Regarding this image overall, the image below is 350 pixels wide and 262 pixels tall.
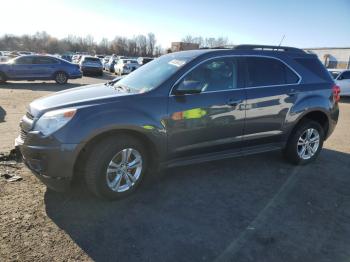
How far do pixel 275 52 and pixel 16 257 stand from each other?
454 centimetres

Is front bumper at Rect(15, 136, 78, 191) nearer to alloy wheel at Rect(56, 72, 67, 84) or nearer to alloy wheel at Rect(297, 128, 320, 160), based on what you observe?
alloy wheel at Rect(297, 128, 320, 160)

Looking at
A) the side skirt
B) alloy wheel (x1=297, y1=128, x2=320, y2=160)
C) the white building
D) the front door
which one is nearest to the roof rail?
the front door

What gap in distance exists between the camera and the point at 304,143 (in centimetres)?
575

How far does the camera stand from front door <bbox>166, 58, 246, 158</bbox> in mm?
4277

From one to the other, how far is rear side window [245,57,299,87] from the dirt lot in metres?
1.46

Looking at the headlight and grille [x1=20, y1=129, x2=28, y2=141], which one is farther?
grille [x1=20, y1=129, x2=28, y2=141]

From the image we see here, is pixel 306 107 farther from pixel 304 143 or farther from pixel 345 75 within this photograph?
pixel 345 75

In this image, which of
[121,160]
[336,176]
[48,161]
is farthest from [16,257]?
[336,176]

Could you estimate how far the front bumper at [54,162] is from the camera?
3619mm

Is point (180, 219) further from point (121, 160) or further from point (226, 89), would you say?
point (226, 89)

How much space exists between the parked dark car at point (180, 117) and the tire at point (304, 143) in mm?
18

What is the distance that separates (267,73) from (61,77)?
622 inches

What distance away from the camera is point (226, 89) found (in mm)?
4684

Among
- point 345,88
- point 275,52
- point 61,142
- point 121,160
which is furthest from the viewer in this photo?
point 345,88
